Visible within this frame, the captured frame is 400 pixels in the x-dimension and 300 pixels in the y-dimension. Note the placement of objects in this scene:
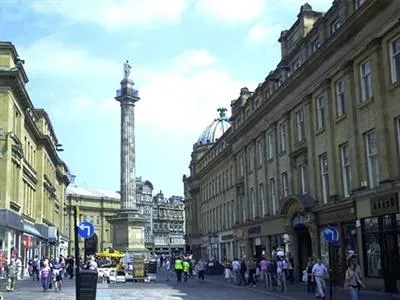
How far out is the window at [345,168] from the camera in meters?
30.4

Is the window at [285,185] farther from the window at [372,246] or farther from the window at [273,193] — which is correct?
the window at [372,246]

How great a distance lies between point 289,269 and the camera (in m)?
37.4

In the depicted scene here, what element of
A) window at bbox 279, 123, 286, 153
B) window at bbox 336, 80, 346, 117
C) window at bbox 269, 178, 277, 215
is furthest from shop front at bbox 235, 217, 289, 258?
window at bbox 336, 80, 346, 117

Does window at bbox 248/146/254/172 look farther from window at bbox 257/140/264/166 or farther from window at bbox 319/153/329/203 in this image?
window at bbox 319/153/329/203

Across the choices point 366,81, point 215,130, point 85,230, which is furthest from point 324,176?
point 215,130

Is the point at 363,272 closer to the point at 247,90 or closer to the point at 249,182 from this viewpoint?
→ the point at 249,182

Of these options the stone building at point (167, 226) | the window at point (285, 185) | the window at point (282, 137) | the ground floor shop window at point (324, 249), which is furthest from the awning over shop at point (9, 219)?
the stone building at point (167, 226)

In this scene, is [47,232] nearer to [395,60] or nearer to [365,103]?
[365,103]

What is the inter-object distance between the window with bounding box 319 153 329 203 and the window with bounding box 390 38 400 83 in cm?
861

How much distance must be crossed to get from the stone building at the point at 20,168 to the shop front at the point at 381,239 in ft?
79.0

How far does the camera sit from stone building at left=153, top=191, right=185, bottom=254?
16038 centimetres

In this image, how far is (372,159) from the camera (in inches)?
1089

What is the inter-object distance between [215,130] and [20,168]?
2248 inches

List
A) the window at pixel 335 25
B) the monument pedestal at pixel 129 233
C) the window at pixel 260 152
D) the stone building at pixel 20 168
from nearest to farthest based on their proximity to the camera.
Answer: the window at pixel 335 25, the stone building at pixel 20 168, the window at pixel 260 152, the monument pedestal at pixel 129 233
